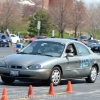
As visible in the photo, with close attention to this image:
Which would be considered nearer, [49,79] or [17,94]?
[17,94]

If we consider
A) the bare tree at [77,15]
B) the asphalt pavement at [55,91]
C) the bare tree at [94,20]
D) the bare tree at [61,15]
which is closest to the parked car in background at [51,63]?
the asphalt pavement at [55,91]

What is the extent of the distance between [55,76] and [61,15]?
53.4 m

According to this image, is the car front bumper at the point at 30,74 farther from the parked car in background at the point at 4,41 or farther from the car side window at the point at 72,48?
the parked car in background at the point at 4,41

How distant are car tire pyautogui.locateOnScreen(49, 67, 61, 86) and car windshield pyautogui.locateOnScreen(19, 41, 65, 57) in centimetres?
56

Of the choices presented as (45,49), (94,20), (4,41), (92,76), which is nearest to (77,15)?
(94,20)

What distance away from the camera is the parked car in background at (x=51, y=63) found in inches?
522

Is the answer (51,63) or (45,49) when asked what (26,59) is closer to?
(51,63)

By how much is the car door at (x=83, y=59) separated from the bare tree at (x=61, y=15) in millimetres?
51060

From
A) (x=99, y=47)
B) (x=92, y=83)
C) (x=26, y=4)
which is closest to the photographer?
(x=92, y=83)

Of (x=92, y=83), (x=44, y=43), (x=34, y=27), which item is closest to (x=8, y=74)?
(x=44, y=43)

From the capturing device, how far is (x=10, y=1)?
7581 cm

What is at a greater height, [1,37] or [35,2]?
[35,2]

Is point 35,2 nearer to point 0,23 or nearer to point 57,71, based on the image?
point 0,23

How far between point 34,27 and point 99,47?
23041 millimetres
